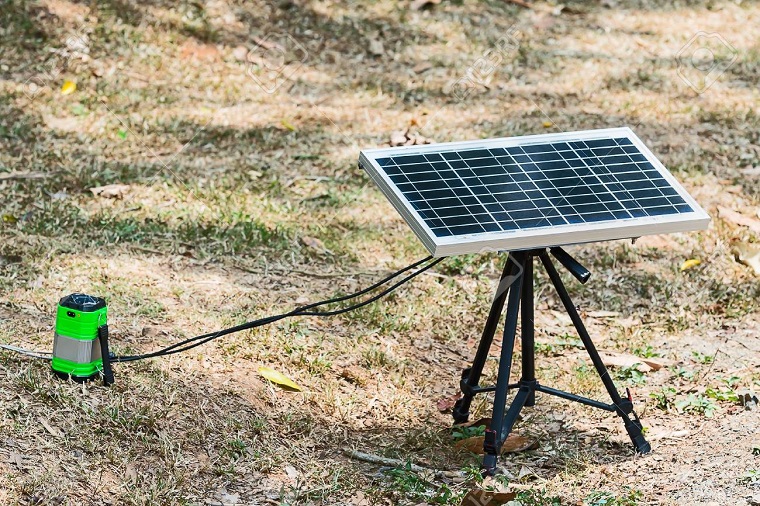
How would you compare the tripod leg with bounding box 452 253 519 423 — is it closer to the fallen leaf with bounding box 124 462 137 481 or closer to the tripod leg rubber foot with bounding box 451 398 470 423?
the tripod leg rubber foot with bounding box 451 398 470 423

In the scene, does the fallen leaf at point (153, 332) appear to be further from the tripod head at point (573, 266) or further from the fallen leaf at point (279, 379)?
the tripod head at point (573, 266)

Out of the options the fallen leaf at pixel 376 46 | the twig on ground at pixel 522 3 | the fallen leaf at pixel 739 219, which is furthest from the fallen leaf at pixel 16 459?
the twig on ground at pixel 522 3

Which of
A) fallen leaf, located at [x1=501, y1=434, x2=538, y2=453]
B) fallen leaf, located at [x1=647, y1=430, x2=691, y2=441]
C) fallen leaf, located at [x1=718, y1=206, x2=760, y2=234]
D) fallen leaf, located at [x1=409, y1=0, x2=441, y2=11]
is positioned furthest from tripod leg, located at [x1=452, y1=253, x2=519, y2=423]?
fallen leaf, located at [x1=409, y1=0, x2=441, y2=11]

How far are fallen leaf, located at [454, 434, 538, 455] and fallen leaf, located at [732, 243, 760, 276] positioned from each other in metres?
2.04

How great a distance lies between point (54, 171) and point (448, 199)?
3.41 m

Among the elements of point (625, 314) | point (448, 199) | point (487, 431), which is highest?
point (448, 199)

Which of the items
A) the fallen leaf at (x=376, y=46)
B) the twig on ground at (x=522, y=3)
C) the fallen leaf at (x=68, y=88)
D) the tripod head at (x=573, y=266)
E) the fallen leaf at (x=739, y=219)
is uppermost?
the tripod head at (x=573, y=266)

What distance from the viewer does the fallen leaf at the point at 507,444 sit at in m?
3.89

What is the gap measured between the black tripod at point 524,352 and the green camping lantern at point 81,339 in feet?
4.53

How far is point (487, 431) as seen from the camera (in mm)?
3633

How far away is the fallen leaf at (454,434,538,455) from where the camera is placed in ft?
12.8

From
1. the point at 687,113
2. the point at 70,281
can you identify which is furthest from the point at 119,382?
the point at 687,113

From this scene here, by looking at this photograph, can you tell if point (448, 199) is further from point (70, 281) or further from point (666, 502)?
point (70, 281)

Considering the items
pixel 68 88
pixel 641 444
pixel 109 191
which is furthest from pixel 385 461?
pixel 68 88
